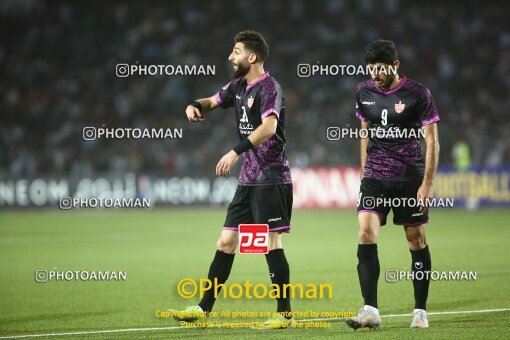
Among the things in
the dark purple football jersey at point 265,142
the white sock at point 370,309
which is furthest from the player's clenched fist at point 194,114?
the white sock at point 370,309

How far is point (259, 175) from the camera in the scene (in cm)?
808

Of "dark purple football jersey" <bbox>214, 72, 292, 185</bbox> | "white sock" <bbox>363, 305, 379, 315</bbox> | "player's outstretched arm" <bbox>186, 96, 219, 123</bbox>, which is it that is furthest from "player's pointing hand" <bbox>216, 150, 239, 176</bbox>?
"white sock" <bbox>363, 305, 379, 315</bbox>

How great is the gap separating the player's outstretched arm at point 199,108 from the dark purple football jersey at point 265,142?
279 mm

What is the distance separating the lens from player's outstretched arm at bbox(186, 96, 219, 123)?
8148mm

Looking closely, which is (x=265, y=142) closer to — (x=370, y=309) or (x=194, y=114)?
(x=194, y=114)

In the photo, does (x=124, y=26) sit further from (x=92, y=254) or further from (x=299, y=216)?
(x=92, y=254)

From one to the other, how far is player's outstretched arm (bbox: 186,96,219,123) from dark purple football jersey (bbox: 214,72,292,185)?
28cm

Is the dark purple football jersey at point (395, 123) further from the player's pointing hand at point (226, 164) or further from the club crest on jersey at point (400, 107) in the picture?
the player's pointing hand at point (226, 164)

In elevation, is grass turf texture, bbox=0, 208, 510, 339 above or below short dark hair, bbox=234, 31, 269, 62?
below

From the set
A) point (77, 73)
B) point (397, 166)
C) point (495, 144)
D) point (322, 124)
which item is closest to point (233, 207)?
point (397, 166)

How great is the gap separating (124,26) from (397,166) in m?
29.0

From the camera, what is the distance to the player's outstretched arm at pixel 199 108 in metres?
8.15

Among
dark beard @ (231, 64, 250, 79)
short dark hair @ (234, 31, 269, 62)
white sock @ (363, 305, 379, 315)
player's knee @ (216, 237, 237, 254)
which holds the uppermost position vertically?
short dark hair @ (234, 31, 269, 62)

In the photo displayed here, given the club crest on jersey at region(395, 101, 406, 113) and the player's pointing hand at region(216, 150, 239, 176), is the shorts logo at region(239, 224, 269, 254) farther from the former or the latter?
the club crest on jersey at region(395, 101, 406, 113)
